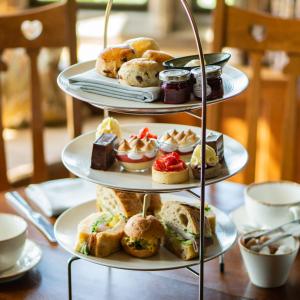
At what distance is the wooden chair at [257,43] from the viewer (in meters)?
2.04

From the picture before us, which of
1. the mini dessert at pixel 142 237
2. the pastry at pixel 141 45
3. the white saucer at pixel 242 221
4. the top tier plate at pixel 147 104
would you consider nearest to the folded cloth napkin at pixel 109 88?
the top tier plate at pixel 147 104

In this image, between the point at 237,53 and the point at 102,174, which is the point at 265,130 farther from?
the point at 102,174

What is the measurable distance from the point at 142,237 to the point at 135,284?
0.17 metres

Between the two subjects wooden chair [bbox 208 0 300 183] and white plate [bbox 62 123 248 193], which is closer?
white plate [bbox 62 123 248 193]

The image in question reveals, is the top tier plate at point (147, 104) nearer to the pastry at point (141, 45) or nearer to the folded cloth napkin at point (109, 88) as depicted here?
the folded cloth napkin at point (109, 88)

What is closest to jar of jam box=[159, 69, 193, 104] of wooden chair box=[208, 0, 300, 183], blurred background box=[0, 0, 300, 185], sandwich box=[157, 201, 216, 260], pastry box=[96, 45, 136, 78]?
pastry box=[96, 45, 136, 78]

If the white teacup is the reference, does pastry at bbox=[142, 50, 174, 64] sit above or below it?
above

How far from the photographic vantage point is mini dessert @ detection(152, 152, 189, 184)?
1.21 meters

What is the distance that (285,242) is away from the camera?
1.44m

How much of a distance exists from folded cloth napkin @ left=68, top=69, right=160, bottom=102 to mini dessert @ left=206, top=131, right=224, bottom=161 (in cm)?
15

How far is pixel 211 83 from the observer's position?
1178mm

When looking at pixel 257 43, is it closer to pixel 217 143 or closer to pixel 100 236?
pixel 217 143

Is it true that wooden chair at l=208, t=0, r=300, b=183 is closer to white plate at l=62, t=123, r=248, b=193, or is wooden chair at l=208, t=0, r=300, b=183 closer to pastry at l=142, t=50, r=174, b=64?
white plate at l=62, t=123, r=248, b=193

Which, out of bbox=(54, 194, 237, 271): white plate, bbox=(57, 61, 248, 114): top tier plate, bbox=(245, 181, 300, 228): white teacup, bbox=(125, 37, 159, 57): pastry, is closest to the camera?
bbox=(57, 61, 248, 114): top tier plate
